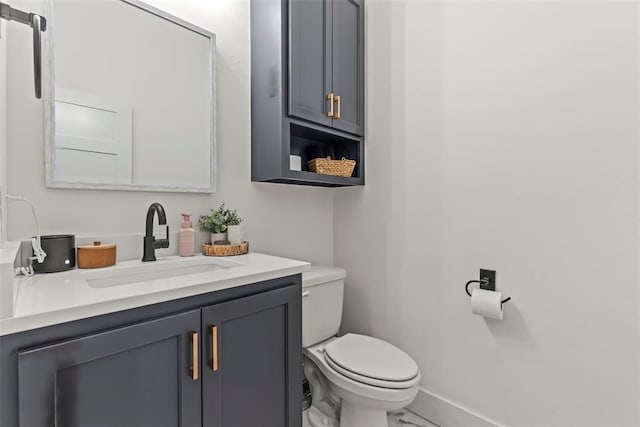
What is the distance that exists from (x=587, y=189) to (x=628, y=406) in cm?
81

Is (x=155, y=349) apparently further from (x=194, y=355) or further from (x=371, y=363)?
A: (x=371, y=363)

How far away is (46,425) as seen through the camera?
709 millimetres

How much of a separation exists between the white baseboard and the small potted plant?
135 cm

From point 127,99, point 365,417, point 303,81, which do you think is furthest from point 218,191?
point 365,417

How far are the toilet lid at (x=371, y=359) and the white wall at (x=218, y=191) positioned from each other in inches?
23.5

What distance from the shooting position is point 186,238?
1439mm

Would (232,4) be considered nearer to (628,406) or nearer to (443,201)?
(443,201)

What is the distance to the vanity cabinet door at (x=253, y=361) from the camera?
99 centimetres

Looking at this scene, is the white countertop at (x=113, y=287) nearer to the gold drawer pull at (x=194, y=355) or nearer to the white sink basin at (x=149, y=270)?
the white sink basin at (x=149, y=270)

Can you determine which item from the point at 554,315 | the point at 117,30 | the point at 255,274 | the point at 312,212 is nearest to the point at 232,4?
the point at 117,30

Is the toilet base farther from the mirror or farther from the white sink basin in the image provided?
the mirror

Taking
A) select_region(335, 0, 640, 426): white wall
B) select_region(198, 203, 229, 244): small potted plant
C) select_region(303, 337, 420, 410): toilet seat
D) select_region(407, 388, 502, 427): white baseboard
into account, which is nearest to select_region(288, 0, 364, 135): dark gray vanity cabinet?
select_region(335, 0, 640, 426): white wall

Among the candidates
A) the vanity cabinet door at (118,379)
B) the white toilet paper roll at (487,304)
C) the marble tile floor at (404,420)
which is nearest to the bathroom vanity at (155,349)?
the vanity cabinet door at (118,379)

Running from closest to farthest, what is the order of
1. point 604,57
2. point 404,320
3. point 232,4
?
point 604,57, point 232,4, point 404,320
